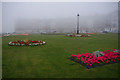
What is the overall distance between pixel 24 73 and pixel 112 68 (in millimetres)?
2848

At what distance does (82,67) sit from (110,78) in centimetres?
90

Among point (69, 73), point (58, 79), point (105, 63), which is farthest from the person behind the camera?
point (105, 63)

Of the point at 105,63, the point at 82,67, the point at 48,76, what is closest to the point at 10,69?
the point at 48,76

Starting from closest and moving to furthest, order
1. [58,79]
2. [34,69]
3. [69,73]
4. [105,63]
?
[58,79] → [69,73] → [34,69] → [105,63]

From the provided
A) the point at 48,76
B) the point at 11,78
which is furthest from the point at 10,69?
the point at 48,76

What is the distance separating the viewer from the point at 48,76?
2701mm

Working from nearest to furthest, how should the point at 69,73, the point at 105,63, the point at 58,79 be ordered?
1. the point at 58,79
2. the point at 69,73
3. the point at 105,63

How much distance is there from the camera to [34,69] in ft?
10.3

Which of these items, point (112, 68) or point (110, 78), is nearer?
point (110, 78)

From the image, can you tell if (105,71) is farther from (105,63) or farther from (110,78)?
(105,63)

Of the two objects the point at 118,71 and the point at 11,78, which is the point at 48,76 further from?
the point at 118,71

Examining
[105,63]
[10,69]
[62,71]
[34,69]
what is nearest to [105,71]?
[105,63]

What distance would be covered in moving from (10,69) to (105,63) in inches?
133

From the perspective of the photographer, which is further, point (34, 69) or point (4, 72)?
point (34, 69)
